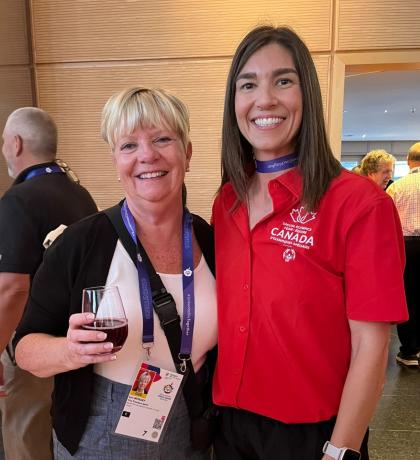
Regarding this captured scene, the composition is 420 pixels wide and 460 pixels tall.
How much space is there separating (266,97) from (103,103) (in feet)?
7.58

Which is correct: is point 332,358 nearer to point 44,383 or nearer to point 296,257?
point 296,257

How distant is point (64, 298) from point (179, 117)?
0.62 metres

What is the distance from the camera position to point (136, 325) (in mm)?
1165

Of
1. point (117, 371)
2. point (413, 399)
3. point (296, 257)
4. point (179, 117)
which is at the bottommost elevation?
point (413, 399)

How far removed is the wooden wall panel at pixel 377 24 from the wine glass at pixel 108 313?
8.61ft

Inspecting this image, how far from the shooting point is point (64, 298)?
1.15 metres

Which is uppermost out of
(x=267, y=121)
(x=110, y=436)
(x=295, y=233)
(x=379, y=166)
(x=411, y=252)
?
A: (x=267, y=121)

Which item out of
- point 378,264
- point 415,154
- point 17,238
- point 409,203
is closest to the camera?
point 378,264

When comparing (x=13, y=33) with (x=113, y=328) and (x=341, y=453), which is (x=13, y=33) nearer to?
(x=113, y=328)

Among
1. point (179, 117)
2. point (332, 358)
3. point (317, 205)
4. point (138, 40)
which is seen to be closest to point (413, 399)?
point (332, 358)

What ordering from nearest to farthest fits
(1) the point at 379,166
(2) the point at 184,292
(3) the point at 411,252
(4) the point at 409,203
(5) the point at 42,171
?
1. (2) the point at 184,292
2. (5) the point at 42,171
3. (4) the point at 409,203
4. (3) the point at 411,252
5. (1) the point at 379,166

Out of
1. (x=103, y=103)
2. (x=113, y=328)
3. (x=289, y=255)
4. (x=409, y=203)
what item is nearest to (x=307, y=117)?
(x=289, y=255)

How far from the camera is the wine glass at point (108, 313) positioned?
3.05 ft

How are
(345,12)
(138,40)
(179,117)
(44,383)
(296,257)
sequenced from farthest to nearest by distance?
1. (138,40)
2. (345,12)
3. (44,383)
4. (179,117)
5. (296,257)
